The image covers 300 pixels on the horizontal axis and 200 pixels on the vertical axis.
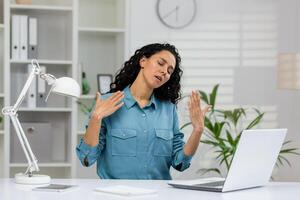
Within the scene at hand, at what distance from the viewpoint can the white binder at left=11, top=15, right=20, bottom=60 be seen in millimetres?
4211

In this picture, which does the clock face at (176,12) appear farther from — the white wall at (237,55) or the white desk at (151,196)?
the white desk at (151,196)

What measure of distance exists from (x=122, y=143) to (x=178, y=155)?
279 millimetres

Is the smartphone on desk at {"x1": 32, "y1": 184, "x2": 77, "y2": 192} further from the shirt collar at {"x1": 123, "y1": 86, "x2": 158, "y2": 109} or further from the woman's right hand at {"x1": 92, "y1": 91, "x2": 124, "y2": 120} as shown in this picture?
the shirt collar at {"x1": 123, "y1": 86, "x2": 158, "y2": 109}

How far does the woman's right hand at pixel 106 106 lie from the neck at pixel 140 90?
27 centimetres

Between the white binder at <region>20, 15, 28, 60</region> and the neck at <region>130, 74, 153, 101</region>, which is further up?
the white binder at <region>20, 15, 28, 60</region>

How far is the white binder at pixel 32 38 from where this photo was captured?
4250 millimetres

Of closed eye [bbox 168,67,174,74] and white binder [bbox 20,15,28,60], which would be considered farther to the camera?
white binder [bbox 20,15,28,60]

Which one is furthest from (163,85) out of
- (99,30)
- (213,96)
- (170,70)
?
(99,30)

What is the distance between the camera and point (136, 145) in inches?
116

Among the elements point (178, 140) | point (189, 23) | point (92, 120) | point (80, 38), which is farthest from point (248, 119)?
point (92, 120)

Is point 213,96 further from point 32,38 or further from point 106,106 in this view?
point 106,106

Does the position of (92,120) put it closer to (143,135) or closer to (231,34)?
(143,135)

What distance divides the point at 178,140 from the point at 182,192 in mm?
694

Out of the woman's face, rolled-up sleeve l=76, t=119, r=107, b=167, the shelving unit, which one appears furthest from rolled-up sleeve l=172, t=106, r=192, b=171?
the shelving unit
